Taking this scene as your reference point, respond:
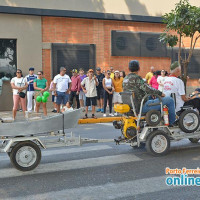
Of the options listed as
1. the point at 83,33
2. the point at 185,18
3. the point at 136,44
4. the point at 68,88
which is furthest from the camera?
the point at 136,44

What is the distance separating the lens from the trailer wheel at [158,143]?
6.20 m

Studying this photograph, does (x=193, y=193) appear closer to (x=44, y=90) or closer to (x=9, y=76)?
(x=44, y=90)

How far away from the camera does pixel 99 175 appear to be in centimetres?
521

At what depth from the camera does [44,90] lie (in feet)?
41.5

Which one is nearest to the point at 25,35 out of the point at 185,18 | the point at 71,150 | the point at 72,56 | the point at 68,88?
the point at 72,56

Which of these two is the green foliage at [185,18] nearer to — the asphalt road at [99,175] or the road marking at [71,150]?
the asphalt road at [99,175]

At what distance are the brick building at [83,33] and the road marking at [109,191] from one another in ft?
39.3

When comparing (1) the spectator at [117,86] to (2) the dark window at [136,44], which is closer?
(1) the spectator at [117,86]

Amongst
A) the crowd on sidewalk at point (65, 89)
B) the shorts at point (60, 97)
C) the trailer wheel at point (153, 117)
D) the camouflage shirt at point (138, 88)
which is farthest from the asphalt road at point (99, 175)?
the shorts at point (60, 97)

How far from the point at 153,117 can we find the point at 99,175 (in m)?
1.75

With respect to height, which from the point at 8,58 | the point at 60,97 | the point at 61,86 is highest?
the point at 8,58

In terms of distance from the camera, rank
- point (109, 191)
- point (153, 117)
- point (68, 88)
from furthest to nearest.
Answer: point (68, 88) → point (153, 117) → point (109, 191)

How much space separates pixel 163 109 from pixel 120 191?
8.00ft

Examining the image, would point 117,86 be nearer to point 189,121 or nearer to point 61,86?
point 61,86
